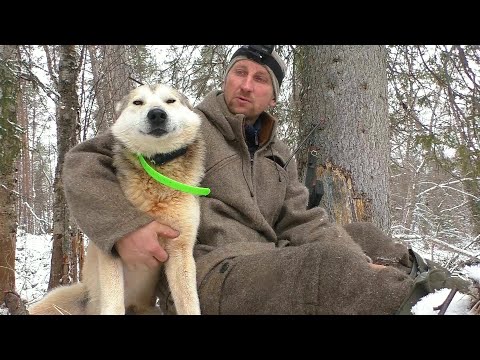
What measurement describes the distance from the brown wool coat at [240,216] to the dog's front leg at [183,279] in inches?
2.9

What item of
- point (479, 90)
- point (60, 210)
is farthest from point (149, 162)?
point (479, 90)

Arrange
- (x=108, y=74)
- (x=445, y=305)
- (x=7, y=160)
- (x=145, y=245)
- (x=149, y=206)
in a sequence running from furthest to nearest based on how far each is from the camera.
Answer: (x=108, y=74) → (x=7, y=160) → (x=149, y=206) → (x=145, y=245) → (x=445, y=305)

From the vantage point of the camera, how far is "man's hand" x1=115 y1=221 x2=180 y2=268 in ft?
7.75

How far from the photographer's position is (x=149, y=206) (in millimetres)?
2484

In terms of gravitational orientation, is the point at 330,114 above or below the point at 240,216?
above

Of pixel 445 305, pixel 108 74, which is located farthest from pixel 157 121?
pixel 108 74

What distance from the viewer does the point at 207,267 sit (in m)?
2.50

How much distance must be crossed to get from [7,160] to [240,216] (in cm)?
360

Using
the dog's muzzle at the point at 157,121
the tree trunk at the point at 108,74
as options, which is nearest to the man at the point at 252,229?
the dog's muzzle at the point at 157,121

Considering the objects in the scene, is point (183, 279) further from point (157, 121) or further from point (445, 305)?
point (445, 305)

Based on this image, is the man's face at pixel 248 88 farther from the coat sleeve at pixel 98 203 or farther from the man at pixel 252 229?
the coat sleeve at pixel 98 203

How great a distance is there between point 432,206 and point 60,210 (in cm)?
1070
